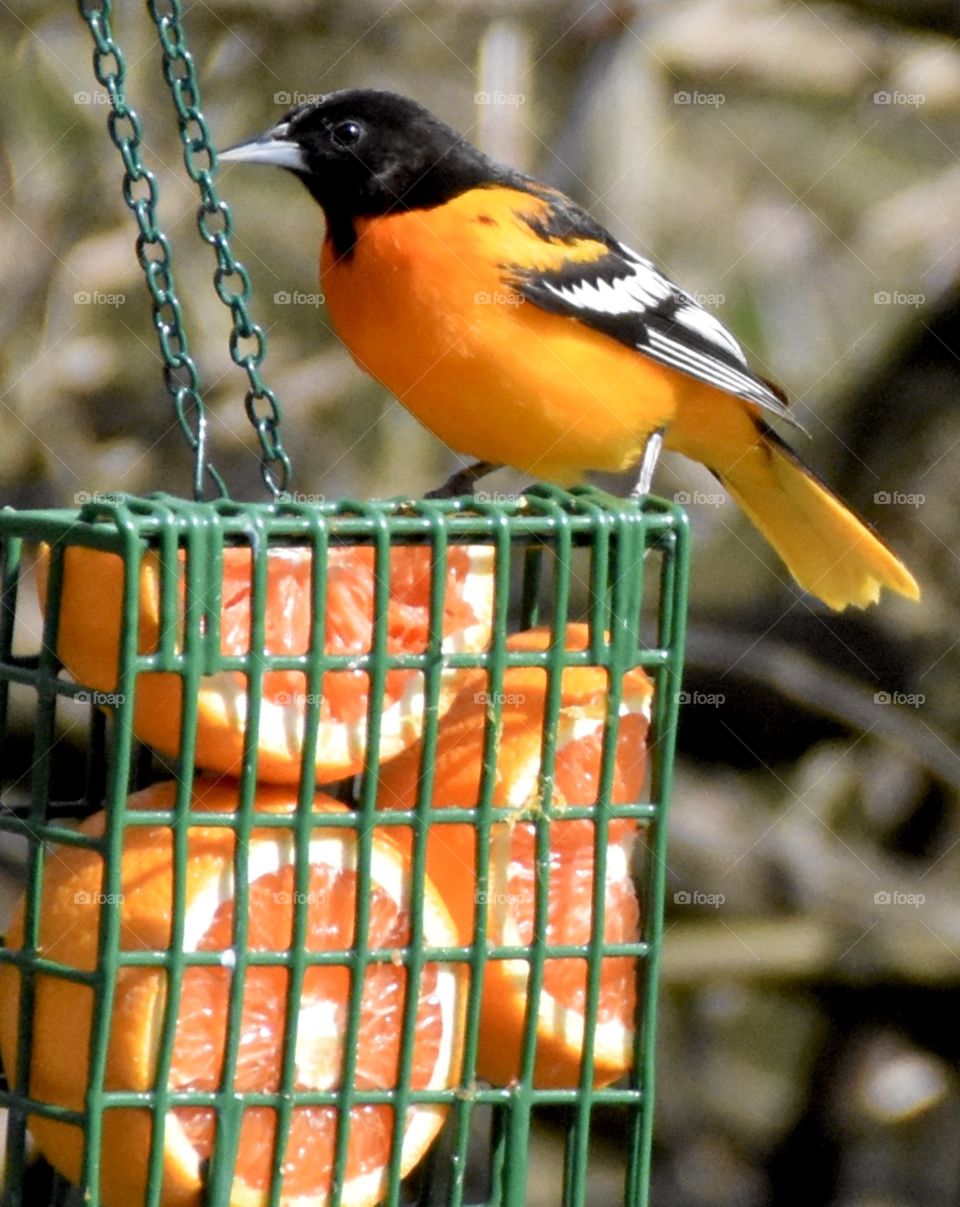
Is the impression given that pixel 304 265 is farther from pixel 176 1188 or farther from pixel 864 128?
pixel 176 1188

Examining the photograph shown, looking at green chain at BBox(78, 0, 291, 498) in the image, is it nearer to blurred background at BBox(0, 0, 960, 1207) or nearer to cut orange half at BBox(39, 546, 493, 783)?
cut orange half at BBox(39, 546, 493, 783)

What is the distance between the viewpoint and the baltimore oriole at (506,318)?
3.35m

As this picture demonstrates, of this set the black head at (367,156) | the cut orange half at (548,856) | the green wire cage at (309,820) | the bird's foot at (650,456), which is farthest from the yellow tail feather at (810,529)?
the green wire cage at (309,820)

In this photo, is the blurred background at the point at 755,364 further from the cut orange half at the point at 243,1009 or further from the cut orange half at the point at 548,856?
the cut orange half at the point at 243,1009

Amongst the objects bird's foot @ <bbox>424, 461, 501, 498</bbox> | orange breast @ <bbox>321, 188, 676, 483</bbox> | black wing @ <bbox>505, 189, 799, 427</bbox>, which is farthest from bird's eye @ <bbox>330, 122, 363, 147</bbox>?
bird's foot @ <bbox>424, 461, 501, 498</bbox>

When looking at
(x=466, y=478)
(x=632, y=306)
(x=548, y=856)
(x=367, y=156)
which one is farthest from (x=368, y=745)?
(x=367, y=156)

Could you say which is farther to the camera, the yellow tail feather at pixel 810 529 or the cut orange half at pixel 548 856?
the yellow tail feather at pixel 810 529

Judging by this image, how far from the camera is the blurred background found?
495 cm

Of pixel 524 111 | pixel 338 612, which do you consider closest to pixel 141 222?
pixel 338 612

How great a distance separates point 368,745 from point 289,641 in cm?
17

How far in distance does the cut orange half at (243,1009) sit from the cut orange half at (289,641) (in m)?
0.07

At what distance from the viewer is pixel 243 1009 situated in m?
2.18

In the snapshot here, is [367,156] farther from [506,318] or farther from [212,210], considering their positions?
[212,210]

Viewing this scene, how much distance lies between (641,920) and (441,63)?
3564mm
